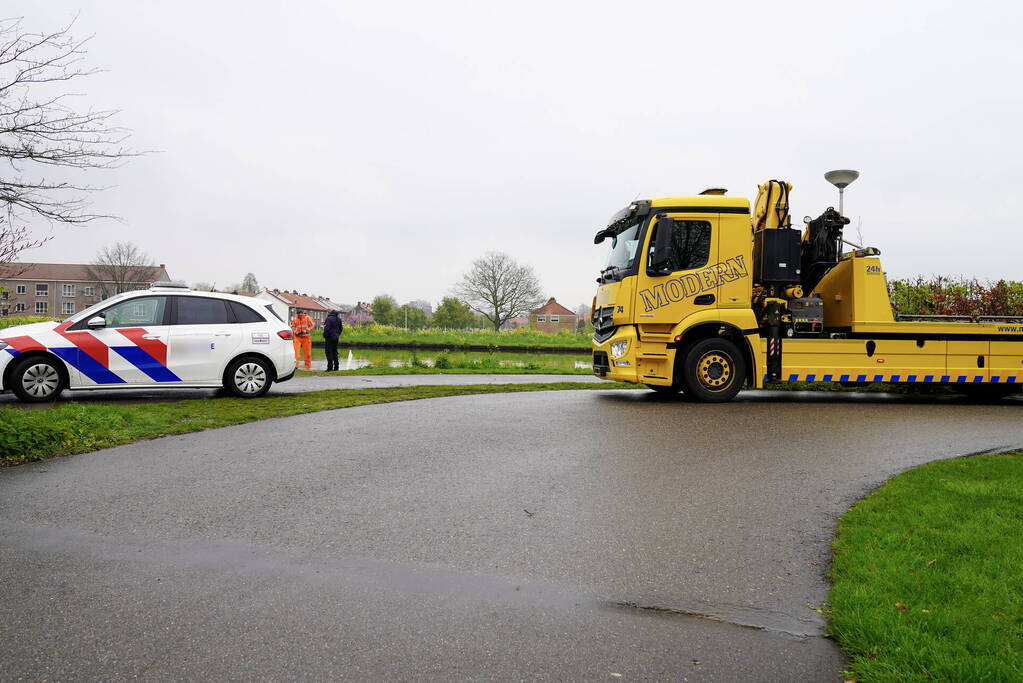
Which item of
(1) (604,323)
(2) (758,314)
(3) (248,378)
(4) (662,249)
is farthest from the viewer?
(1) (604,323)

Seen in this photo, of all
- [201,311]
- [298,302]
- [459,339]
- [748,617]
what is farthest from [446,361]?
[298,302]

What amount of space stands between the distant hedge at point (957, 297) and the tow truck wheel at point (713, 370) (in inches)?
233

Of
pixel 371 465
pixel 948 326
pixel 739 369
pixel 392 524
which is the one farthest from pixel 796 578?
pixel 948 326

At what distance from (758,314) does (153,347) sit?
9565 millimetres

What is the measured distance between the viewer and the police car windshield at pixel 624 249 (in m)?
11.7

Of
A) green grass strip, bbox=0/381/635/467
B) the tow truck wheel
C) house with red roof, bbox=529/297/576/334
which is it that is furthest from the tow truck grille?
house with red roof, bbox=529/297/576/334

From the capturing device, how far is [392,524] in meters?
4.79

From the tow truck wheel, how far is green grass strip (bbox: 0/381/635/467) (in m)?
3.99

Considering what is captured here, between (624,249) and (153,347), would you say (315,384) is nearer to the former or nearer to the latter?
(153,347)

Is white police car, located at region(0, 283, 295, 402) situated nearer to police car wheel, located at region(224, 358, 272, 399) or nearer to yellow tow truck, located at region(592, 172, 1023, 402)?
police car wheel, located at region(224, 358, 272, 399)

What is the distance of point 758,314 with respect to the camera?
11.9 metres

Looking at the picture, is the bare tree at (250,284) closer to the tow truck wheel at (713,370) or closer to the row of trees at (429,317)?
the row of trees at (429,317)

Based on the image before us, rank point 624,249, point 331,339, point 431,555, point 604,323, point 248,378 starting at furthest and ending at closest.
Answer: point 331,339
point 604,323
point 624,249
point 248,378
point 431,555

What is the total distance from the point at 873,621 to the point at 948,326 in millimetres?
10714
